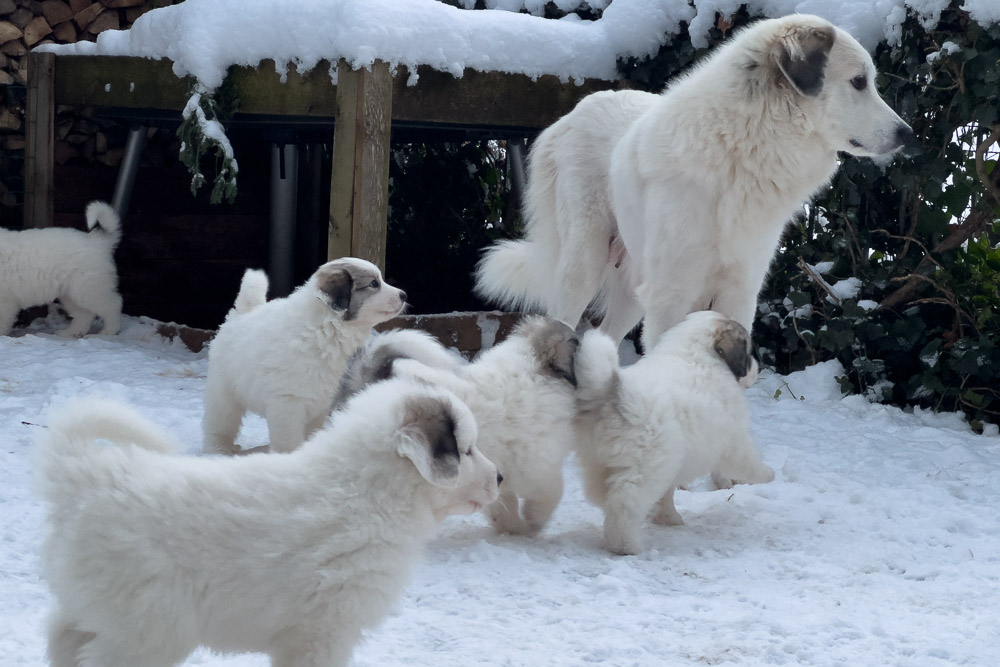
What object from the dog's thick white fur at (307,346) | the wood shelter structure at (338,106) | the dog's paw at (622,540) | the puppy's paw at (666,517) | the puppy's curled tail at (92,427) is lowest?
the puppy's paw at (666,517)

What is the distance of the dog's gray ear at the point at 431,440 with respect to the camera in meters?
2.08

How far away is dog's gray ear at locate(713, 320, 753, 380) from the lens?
147 inches

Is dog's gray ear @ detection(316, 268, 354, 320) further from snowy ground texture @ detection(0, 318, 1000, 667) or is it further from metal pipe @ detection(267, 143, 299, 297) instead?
metal pipe @ detection(267, 143, 299, 297)

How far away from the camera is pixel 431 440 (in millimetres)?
2119

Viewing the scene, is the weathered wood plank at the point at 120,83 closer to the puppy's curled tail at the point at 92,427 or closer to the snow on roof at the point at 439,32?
the snow on roof at the point at 439,32

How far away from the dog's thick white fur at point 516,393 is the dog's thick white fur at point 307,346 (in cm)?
59

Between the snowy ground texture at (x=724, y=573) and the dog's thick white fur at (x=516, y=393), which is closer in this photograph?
the snowy ground texture at (x=724, y=573)

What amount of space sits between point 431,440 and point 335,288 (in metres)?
1.86

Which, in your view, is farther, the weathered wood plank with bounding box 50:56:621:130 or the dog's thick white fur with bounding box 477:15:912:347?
the weathered wood plank with bounding box 50:56:621:130

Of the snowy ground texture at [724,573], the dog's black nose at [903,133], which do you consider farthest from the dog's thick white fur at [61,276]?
the dog's black nose at [903,133]

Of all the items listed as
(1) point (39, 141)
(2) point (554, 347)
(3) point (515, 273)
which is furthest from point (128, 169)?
(2) point (554, 347)

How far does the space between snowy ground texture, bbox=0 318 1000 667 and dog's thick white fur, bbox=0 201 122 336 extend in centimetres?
177

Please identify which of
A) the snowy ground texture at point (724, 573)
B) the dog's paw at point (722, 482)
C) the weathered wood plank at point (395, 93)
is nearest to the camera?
the snowy ground texture at point (724, 573)

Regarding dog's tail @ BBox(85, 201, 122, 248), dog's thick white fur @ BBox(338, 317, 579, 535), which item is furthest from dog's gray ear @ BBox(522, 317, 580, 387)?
dog's tail @ BBox(85, 201, 122, 248)
